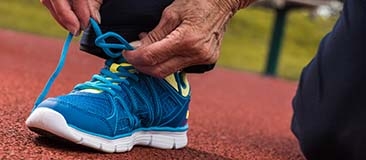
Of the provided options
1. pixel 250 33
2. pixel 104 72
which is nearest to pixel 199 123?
pixel 104 72

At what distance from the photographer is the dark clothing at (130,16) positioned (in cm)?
89

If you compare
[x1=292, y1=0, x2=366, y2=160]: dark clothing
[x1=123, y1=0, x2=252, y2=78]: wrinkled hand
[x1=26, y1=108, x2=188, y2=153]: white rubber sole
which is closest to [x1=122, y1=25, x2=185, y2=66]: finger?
[x1=123, y1=0, x2=252, y2=78]: wrinkled hand

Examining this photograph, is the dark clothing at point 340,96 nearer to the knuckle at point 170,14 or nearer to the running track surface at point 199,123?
the running track surface at point 199,123

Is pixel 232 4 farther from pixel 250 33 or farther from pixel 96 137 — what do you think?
pixel 250 33

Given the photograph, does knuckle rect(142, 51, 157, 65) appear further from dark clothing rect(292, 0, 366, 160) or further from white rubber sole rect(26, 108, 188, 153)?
dark clothing rect(292, 0, 366, 160)

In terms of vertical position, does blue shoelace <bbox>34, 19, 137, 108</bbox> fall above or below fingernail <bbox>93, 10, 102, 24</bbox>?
below

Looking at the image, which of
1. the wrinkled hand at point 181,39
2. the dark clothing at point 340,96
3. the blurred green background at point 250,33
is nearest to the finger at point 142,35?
the wrinkled hand at point 181,39

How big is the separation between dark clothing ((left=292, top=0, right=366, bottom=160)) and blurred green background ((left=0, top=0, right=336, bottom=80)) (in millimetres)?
3959

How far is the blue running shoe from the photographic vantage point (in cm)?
78

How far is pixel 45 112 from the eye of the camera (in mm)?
763

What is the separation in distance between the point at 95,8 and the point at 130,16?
0.05 m

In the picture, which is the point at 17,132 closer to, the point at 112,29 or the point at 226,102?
the point at 112,29

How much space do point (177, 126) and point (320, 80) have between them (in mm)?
219

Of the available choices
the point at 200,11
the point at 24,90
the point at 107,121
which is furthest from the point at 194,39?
the point at 24,90
